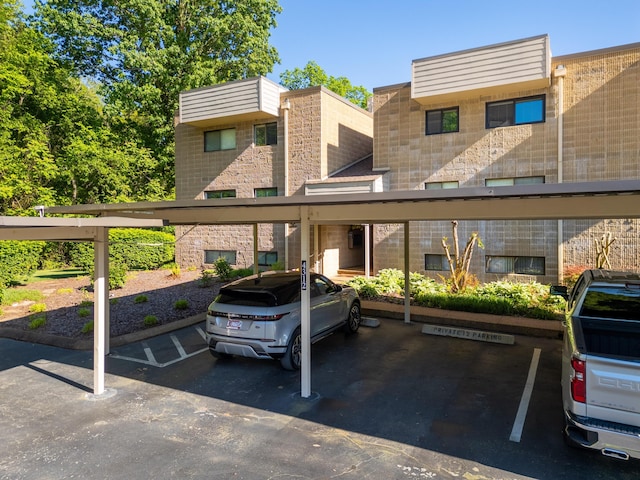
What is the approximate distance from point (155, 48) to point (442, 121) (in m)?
18.8

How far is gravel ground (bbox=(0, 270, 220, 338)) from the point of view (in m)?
9.99

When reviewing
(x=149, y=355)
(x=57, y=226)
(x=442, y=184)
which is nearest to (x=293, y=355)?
(x=149, y=355)

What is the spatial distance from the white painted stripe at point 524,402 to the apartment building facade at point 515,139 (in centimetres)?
714

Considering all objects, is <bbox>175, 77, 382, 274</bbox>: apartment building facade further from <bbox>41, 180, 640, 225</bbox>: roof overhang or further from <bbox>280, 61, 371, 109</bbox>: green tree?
<bbox>280, 61, 371, 109</bbox>: green tree

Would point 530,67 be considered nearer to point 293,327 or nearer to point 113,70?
point 293,327

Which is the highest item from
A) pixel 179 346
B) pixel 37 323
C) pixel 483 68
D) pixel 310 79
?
pixel 310 79

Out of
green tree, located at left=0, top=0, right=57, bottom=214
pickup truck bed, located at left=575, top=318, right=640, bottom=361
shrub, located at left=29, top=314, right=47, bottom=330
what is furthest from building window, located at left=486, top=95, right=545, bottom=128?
green tree, located at left=0, top=0, right=57, bottom=214

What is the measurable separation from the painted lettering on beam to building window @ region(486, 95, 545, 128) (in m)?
8.25

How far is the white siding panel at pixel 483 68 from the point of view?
13070 mm

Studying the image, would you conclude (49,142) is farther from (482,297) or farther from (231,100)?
(482,297)

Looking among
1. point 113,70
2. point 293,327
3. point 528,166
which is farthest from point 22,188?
point 528,166

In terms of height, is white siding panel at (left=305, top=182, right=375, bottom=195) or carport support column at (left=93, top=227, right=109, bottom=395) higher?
white siding panel at (left=305, top=182, right=375, bottom=195)

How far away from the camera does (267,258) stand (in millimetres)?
18641

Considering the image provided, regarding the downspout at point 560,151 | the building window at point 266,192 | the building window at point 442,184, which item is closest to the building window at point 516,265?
the downspout at point 560,151
